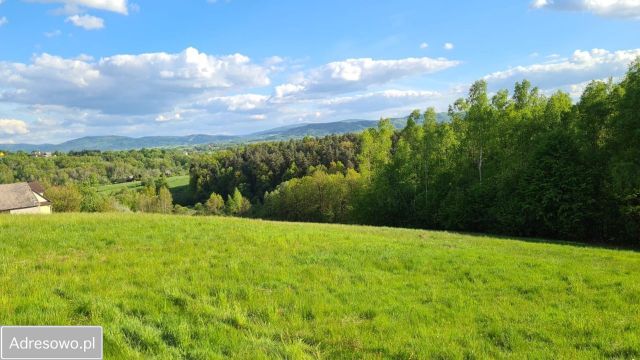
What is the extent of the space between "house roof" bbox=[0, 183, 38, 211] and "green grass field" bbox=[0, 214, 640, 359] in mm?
58132

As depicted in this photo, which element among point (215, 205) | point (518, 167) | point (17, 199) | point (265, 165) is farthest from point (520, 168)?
point (265, 165)

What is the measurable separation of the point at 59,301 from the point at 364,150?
56839mm

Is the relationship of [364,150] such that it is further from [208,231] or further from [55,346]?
[55,346]

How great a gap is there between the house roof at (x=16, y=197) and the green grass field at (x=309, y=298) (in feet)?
191

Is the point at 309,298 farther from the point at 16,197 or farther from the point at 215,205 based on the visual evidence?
the point at 215,205

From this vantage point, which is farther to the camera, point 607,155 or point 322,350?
point 607,155

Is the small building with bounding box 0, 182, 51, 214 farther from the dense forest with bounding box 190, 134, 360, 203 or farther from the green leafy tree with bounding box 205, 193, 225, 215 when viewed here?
the dense forest with bounding box 190, 134, 360, 203

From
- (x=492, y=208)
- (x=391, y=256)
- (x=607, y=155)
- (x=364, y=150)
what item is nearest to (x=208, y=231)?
(x=391, y=256)

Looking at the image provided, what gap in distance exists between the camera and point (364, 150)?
208 ft

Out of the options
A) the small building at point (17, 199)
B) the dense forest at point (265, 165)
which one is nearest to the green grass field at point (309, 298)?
the small building at point (17, 199)

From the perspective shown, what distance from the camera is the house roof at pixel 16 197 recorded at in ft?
207

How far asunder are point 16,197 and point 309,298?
72653mm

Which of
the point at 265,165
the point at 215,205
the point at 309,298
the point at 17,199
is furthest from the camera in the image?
the point at 265,165

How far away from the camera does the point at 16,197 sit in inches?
2557
